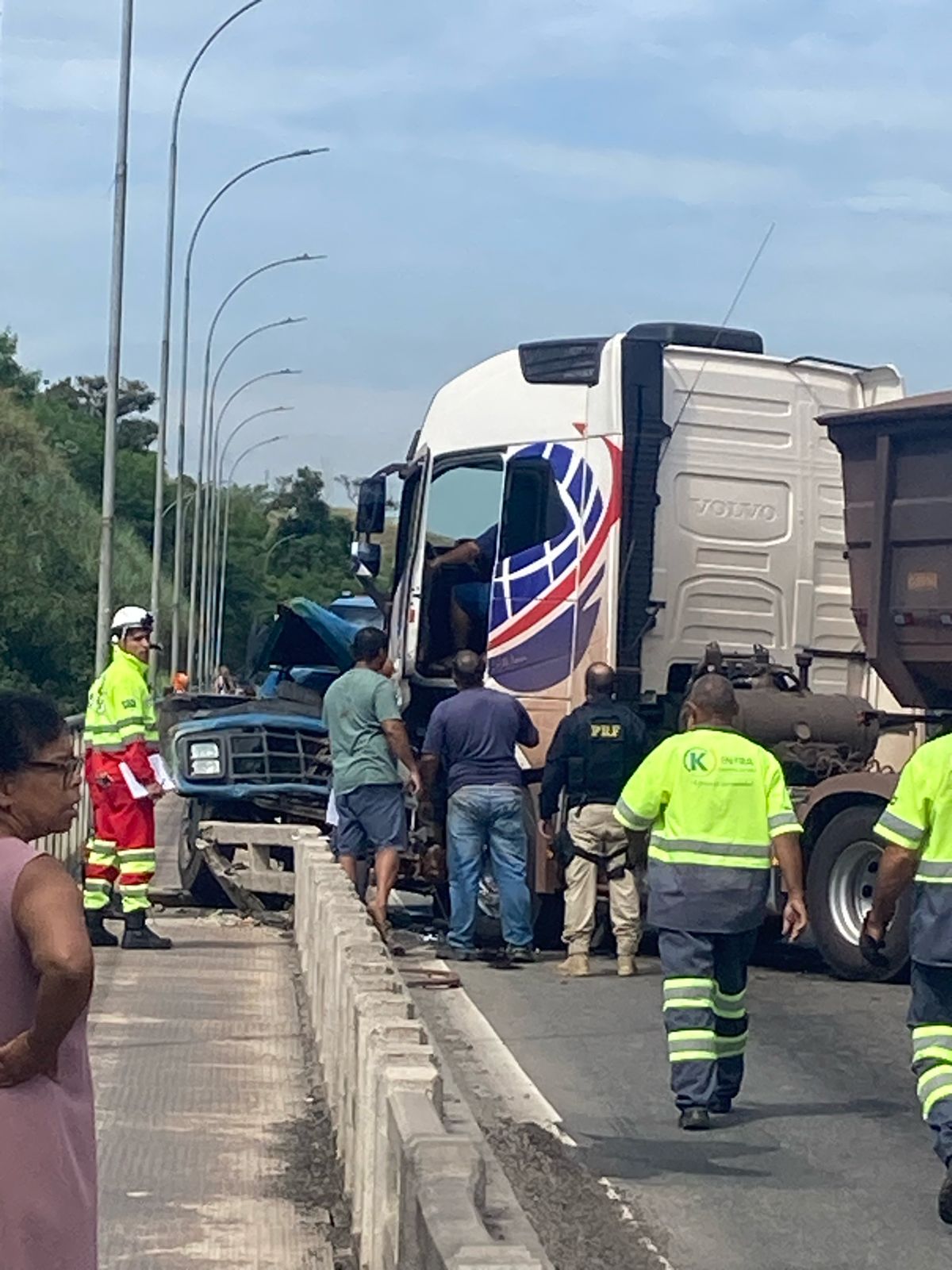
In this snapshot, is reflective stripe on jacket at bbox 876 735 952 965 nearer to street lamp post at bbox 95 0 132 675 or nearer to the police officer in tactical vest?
the police officer in tactical vest

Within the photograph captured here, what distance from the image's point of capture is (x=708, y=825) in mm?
8781

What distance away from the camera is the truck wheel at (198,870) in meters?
15.2

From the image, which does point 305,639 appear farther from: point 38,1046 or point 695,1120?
point 38,1046

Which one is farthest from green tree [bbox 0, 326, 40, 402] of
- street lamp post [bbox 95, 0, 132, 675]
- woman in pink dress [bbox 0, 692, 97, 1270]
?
woman in pink dress [bbox 0, 692, 97, 1270]

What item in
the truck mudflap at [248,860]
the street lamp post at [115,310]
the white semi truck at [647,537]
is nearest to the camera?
the white semi truck at [647,537]

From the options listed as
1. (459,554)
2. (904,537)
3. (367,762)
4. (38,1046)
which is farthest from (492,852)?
(38,1046)

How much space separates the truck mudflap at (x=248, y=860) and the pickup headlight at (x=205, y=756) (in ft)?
1.25

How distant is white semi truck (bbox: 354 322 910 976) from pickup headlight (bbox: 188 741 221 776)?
4.32 ft

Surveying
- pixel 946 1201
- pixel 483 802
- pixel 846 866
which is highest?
pixel 483 802

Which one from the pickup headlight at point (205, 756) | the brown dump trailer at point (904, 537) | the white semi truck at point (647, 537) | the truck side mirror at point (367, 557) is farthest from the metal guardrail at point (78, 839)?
the brown dump trailer at point (904, 537)

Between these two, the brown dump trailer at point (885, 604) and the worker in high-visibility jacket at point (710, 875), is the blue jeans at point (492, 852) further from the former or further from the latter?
the worker in high-visibility jacket at point (710, 875)

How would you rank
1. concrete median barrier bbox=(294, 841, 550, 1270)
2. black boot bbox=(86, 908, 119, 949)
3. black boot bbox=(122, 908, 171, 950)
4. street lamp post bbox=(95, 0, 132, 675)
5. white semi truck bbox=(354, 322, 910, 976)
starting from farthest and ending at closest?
street lamp post bbox=(95, 0, 132, 675), white semi truck bbox=(354, 322, 910, 976), black boot bbox=(122, 908, 171, 950), black boot bbox=(86, 908, 119, 949), concrete median barrier bbox=(294, 841, 550, 1270)

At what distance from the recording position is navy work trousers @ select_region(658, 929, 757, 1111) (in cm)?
848

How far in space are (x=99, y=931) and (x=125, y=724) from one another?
47.7 inches
